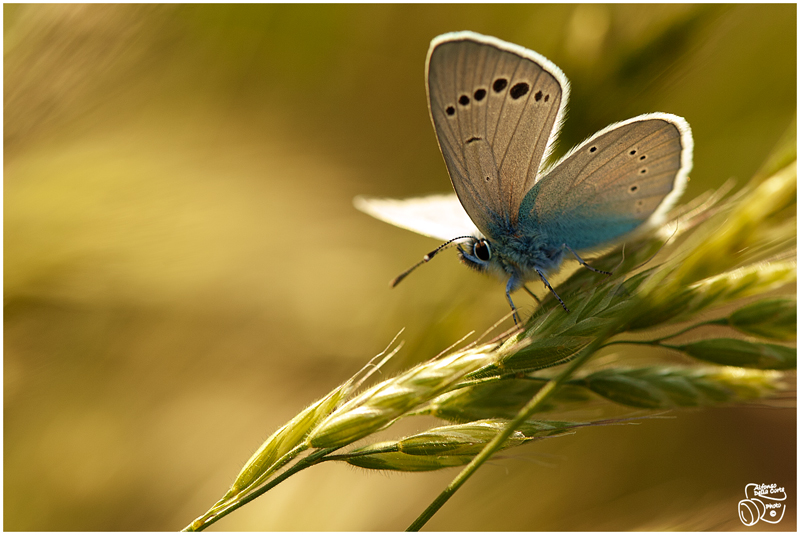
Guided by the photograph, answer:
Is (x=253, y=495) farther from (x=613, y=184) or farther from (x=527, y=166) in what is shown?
(x=613, y=184)

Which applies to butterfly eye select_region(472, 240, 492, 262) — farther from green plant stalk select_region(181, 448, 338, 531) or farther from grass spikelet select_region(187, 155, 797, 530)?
green plant stalk select_region(181, 448, 338, 531)

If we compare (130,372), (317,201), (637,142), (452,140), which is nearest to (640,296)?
(637,142)

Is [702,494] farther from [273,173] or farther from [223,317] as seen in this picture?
[273,173]

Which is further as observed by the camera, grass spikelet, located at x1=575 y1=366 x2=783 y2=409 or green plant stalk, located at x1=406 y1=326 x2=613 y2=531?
grass spikelet, located at x1=575 y1=366 x2=783 y2=409
